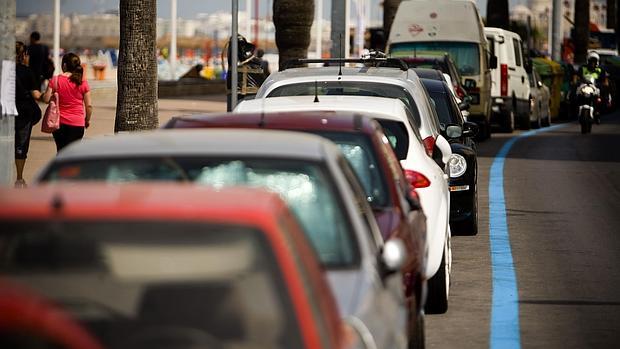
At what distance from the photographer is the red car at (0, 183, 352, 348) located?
188 inches

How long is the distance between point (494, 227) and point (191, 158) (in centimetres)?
1056

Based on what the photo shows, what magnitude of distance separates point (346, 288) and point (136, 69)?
42.6 ft

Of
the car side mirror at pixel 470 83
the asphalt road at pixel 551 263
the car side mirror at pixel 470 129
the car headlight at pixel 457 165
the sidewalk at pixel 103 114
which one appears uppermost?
the car side mirror at pixel 470 129

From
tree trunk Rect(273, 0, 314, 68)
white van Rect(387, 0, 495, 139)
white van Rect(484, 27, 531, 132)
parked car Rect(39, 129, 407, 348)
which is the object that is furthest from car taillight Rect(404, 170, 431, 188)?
white van Rect(484, 27, 531, 132)

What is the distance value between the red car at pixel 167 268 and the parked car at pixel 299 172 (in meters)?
1.11

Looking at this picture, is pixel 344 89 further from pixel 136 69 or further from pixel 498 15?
pixel 498 15

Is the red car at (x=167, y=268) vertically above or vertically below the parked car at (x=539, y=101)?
above

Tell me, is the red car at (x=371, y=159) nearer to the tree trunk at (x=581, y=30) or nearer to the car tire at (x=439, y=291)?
the car tire at (x=439, y=291)

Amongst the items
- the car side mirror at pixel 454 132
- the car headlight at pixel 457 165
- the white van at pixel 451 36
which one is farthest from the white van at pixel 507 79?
the car side mirror at pixel 454 132

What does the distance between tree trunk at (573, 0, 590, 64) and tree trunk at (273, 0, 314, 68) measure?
40.8 metres

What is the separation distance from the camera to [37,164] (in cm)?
2245

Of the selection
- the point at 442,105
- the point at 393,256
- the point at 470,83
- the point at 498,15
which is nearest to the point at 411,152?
Result: the point at 393,256

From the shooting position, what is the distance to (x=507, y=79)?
3653 centimetres

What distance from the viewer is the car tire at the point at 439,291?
1058 centimetres
